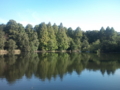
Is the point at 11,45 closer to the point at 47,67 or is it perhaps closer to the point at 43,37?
the point at 43,37

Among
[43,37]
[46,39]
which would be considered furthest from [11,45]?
[46,39]

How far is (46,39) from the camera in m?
66.9

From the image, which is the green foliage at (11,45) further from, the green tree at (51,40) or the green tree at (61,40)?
the green tree at (61,40)

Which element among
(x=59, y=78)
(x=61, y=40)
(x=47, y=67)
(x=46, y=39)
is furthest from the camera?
(x=61, y=40)

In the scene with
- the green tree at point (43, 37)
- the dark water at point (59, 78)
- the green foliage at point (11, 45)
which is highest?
the green tree at point (43, 37)

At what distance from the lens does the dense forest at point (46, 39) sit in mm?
56062

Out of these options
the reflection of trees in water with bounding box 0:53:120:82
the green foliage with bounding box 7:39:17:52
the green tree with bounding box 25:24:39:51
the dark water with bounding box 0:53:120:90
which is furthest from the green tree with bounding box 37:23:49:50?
the dark water with bounding box 0:53:120:90

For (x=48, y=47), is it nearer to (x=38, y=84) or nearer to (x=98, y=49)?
(x=98, y=49)

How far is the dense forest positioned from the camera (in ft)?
184

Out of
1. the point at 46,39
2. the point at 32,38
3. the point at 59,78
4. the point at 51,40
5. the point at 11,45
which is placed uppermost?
the point at 32,38

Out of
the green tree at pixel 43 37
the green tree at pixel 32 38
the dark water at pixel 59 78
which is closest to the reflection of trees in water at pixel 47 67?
the dark water at pixel 59 78

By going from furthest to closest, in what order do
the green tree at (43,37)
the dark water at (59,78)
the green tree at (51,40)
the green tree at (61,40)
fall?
the green tree at (61,40), the green tree at (51,40), the green tree at (43,37), the dark water at (59,78)

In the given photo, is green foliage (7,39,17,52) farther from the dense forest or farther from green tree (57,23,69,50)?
green tree (57,23,69,50)

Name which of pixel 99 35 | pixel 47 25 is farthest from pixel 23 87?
pixel 99 35
